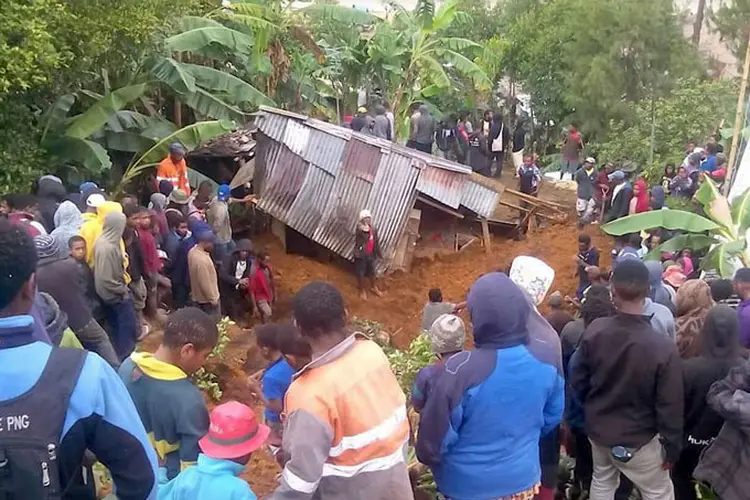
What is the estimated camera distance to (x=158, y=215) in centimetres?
894

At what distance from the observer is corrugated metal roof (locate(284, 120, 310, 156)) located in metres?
13.4

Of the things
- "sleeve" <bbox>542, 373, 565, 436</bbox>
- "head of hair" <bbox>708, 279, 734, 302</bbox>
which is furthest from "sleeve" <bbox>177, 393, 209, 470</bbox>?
"head of hair" <bbox>708, 279, 734, 302</bbox>

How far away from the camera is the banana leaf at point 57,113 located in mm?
10772

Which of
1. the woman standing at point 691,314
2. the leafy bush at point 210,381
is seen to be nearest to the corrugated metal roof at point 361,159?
the leafy bush at point 210,381

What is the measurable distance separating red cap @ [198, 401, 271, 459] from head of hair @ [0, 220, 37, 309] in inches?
39.6

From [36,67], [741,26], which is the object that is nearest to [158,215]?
[36,67]

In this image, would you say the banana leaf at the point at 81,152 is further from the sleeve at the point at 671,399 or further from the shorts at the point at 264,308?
the sleeve at the point at 671,399

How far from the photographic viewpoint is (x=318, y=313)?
3.26 metres

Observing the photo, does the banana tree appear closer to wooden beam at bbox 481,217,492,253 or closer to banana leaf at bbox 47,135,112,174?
wooden beam at bbox 481,217,492,253

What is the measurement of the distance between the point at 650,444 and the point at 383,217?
28.3 feet

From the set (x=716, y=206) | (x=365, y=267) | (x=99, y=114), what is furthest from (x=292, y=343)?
(x=365, y=267)

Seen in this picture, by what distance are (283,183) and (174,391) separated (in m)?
9.89

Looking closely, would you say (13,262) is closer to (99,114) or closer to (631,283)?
(631,283)

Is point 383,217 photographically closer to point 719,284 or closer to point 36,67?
point 36,67
